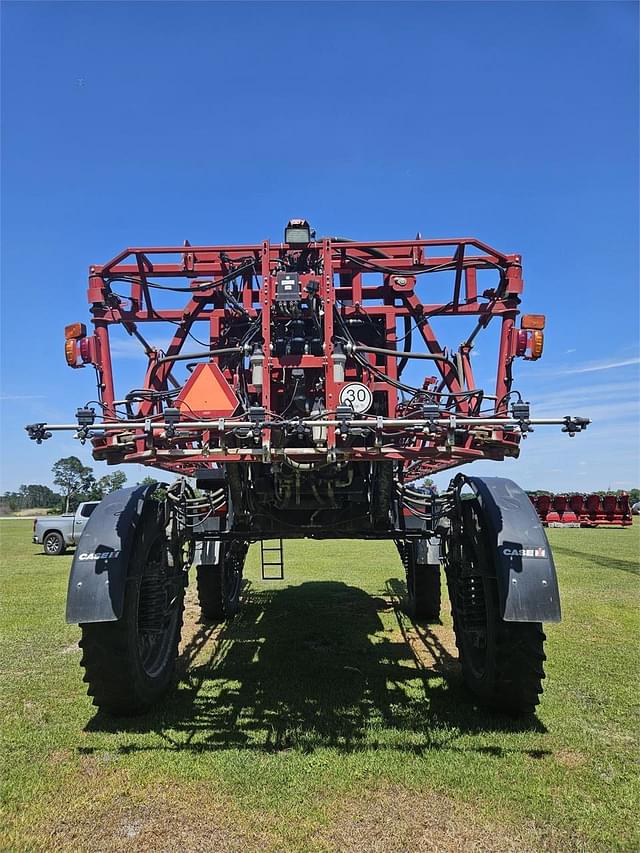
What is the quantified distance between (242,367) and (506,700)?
2.96 meters

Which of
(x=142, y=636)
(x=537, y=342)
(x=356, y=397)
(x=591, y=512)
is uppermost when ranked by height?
(x=537, y=342)

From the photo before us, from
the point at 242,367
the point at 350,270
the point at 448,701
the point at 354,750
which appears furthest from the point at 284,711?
the point at 350,270

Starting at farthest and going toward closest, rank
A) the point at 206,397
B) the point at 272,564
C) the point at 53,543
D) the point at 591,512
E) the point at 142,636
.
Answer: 1. the point at 591,512
2. the point at 53,543
3. the point at 272,564
4. the point at 142,636
5. the point at 206,397

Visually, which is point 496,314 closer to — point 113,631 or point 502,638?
point 502,638

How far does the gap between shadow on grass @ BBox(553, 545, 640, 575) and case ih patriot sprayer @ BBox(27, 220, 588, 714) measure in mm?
9285

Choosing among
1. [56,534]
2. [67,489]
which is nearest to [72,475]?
[67,489]

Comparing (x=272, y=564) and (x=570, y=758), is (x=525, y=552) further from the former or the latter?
(x=272, y=564)

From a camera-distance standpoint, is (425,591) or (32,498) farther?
(32,498)

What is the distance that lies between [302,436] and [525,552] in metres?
1.63

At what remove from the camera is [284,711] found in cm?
462

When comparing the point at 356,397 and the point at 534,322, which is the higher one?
the point at 534,322

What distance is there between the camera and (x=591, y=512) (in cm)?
2819

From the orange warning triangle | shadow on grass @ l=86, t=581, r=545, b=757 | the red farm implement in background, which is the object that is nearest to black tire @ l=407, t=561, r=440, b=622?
shadow on grass @ l=86, t=581, r=545, b=757

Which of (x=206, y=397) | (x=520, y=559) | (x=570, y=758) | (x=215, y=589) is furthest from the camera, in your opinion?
(x=215, y=589)
